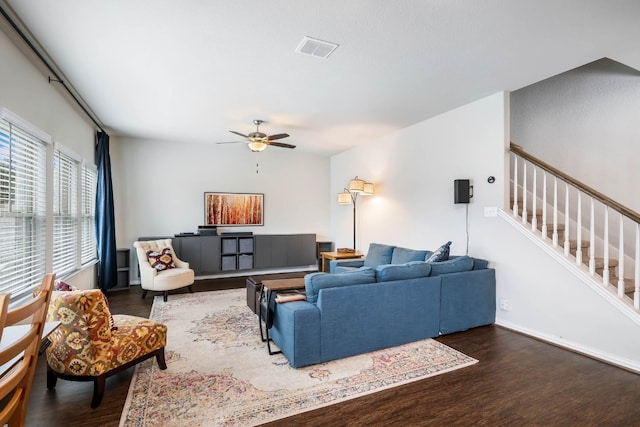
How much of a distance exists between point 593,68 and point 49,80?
6637mm

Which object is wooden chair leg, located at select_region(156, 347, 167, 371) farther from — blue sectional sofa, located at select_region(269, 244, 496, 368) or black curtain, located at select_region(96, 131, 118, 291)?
black curtain, located at select_region(96, 131, 118, 291)

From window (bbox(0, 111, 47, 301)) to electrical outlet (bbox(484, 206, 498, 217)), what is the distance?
16.3ft

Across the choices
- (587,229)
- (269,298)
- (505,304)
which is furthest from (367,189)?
(269,298)

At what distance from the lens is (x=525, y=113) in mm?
4793

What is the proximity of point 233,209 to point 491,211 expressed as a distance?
5060 mm

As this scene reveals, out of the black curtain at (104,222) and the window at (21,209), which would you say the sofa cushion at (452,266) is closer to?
the window at (21,209)

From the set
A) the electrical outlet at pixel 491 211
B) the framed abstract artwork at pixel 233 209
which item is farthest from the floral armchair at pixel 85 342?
the framed abstract artwork at pixel 233 209

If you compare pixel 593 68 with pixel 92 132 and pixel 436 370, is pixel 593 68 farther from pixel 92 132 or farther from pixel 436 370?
pixel 92 132

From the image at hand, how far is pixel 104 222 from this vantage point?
530 cm

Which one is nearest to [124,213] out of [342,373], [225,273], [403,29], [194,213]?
[194,213]

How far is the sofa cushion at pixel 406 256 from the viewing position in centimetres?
445

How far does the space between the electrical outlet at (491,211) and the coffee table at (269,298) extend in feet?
8.37

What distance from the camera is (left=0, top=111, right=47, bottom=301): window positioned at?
8.54 feet

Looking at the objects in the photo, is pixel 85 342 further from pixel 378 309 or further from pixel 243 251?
pixel 243 251
